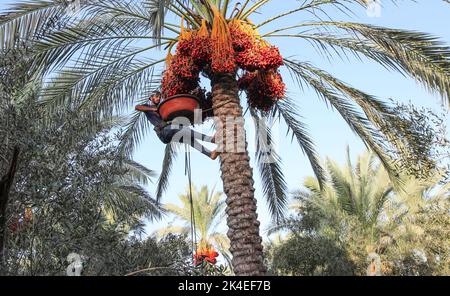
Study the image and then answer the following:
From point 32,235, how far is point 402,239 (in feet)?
41.7

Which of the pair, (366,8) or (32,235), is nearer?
(32,235)

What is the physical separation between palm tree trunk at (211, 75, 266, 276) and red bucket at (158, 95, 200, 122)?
0.37m

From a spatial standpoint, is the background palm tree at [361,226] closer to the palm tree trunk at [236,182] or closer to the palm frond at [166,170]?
the palm frond at [166,170]

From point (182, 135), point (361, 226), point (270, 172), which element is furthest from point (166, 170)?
point (361, 226)

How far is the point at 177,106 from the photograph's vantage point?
6.74 meters

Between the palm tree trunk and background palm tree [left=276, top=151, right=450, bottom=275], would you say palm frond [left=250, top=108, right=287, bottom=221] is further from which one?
background palm tree [left=276, top=151, right=450, bottom=275]

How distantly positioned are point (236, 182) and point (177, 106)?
118cm

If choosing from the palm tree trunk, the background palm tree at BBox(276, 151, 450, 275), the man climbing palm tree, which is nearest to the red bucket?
the man climbing palm tree

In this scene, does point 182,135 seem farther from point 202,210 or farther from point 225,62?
point 202,210

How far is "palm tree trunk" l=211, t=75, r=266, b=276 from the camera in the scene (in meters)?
6.05
